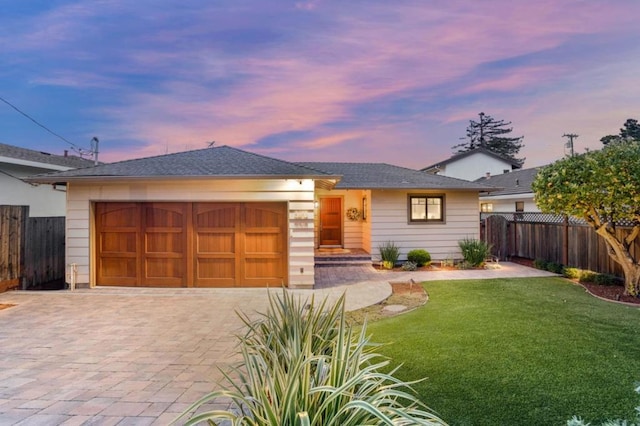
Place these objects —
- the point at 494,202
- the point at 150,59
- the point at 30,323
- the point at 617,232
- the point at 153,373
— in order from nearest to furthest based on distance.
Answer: the point at 153,373 < the point at 30,323 < the point at 617,232 < the point at 150,59 < the point at 494,202

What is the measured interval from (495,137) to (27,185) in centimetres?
4884

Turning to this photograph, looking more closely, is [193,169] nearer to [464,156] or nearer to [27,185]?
[27,185]

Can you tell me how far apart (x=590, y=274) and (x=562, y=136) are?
21670 mm

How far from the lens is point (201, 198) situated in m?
8.07

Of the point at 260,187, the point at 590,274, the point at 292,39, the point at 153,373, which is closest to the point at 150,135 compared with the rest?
the point at 292,39

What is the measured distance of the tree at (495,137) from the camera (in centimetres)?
4509

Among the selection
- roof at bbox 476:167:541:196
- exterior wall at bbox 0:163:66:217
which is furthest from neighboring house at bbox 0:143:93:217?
roof at bbox 476:167:541:196

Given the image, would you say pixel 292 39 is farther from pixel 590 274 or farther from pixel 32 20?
pixel 590 274

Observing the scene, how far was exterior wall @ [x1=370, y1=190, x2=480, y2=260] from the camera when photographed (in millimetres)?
11711

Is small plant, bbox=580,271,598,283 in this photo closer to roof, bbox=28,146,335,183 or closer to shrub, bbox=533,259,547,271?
shrub, bbox=533,259,547,271

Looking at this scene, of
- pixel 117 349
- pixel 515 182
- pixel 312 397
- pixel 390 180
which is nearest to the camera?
pixel 312 397

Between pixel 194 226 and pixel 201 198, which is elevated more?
pixel 201 198

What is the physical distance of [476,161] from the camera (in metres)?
24.7

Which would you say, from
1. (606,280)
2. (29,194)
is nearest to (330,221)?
(606,280)
